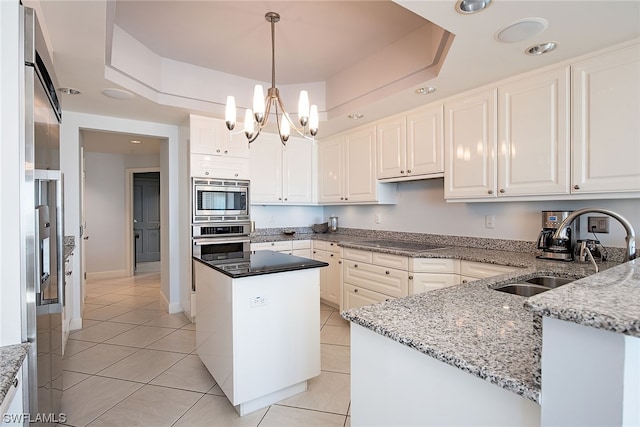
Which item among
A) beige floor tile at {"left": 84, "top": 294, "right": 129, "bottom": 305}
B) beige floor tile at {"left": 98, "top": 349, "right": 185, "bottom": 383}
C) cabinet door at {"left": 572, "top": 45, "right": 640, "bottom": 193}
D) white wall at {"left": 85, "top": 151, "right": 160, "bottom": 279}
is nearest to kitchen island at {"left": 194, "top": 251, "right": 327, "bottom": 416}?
beige floor tile at {"left": 98, "top": 349, "right": 185, "bottom": 383}

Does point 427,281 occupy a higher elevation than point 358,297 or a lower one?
higher

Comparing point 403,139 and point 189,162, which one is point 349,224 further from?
point 189,162

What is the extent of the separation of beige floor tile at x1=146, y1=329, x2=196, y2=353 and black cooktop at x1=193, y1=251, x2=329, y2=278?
1.12 m

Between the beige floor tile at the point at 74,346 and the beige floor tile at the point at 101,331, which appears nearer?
the beige floor tile at the point at 74,346

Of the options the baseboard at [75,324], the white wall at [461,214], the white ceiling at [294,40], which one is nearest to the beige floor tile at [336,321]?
the white wall at [461,214]

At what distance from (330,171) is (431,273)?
2.10m

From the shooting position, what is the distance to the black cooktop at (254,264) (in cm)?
193

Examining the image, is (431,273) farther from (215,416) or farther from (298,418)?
(215,416)

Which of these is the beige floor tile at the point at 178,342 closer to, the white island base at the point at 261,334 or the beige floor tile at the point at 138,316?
the beige floor tile at the point at 138,316

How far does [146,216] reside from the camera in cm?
784

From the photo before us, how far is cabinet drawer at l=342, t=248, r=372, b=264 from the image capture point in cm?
328

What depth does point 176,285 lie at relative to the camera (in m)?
3.96

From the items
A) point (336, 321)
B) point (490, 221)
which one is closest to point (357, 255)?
point (336, 321)

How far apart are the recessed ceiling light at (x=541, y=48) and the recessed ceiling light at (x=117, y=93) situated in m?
3.10
